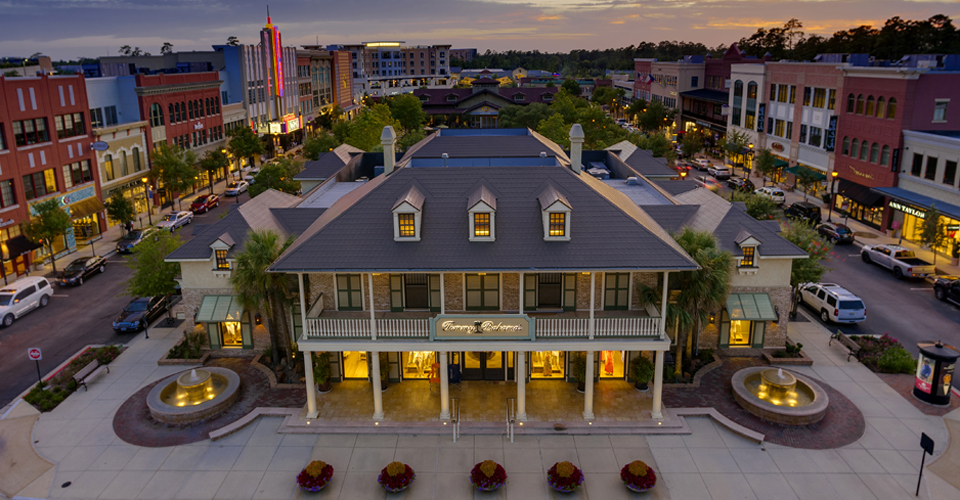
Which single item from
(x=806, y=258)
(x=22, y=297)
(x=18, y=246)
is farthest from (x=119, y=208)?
(x=806, y=258)

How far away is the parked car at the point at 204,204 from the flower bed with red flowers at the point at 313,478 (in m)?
49.7

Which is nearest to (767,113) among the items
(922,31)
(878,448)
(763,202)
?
(763,202)

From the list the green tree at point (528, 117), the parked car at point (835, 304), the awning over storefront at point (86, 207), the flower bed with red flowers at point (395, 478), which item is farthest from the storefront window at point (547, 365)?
the green tree at point (528, 117)

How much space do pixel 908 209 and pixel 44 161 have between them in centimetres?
7074

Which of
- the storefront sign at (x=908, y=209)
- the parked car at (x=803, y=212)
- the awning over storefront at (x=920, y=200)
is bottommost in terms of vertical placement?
the parked car at (x=803, y=212)

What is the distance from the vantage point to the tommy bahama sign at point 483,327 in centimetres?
2436

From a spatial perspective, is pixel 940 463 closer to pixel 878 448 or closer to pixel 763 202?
pixel 878 448

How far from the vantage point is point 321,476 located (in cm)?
2134

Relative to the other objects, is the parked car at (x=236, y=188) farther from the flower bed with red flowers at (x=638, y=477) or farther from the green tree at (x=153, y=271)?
the flower bed with red flowers at (x=638, y=477)

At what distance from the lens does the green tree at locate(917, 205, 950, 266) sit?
4369 centimetres

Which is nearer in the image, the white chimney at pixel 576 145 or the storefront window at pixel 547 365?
the storefront window at pixel 547 365

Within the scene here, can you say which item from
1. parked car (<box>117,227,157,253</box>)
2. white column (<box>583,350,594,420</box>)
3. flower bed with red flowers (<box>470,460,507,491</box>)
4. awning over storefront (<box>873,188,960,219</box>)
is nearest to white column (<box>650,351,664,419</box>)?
white column (<box>583,350,594,420</box>)

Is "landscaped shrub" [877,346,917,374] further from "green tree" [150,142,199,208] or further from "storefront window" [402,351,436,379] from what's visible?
"green tree" [150,142,199,208]

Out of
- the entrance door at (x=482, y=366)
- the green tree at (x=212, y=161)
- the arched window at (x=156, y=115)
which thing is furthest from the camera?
the green tree at (x=212, y=161)
